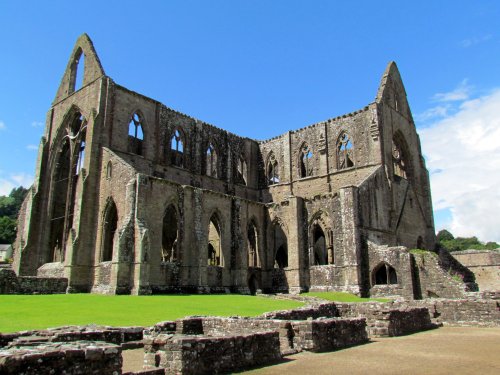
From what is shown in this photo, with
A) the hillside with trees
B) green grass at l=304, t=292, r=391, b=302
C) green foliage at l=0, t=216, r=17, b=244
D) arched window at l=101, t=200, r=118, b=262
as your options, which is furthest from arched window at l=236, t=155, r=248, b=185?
the hillside with trees

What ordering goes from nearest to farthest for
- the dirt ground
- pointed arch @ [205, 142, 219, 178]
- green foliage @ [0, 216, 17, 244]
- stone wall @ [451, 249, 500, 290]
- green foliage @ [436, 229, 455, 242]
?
the dirt ground < pointed arch @ [205, 142, 219, 178] < stone wall @ [451, 249, 500, 290] < green foliage @ [0, 216, 17, 244] < green foliage @ [436, 229, 455, 242]

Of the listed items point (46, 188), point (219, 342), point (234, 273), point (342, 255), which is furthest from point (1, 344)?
point (46, 188)

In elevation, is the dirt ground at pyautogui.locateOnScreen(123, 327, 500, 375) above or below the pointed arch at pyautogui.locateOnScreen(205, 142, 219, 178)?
below

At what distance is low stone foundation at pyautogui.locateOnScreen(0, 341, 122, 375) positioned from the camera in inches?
225

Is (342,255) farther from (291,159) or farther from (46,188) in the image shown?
(46,188)

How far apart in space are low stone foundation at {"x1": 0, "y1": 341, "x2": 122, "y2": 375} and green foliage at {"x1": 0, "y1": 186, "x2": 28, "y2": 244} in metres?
73.5

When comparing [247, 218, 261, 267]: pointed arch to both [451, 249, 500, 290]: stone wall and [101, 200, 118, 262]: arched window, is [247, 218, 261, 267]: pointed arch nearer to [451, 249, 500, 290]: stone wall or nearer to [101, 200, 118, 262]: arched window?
[101, 200, 118, 262]: arched window

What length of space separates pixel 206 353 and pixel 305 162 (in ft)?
102

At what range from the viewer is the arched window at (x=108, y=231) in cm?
2664

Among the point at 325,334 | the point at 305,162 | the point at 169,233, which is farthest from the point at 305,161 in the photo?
the point at 325,334

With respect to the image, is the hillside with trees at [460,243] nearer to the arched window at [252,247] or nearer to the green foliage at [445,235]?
the green foliage at [445,235]

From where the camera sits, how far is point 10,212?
310 ft

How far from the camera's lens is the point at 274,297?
988 inches

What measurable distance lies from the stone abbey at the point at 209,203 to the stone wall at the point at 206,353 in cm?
1567
